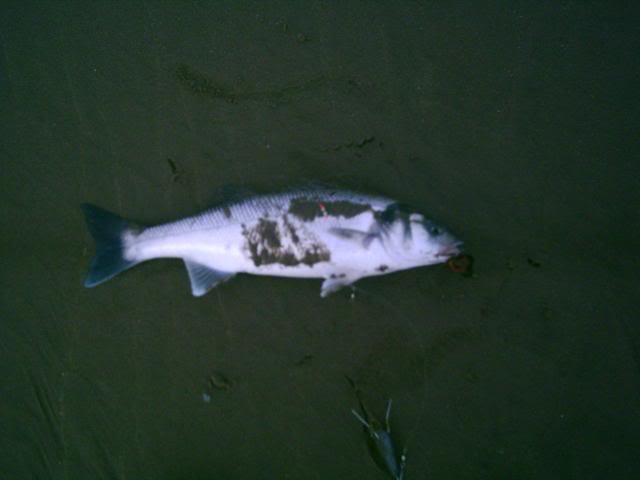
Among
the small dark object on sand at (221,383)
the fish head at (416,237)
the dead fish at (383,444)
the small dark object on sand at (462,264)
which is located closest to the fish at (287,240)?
the fish head at (416,237)

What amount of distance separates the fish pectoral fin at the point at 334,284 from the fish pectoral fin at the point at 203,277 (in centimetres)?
79

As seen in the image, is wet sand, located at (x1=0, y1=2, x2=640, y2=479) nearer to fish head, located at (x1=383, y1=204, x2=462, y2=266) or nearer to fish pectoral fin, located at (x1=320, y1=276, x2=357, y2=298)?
fish pectoral fin, located at (x1=320, y1=276, x2=357, y2=298)

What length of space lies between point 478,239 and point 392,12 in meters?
2.21

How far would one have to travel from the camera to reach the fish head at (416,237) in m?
3.04

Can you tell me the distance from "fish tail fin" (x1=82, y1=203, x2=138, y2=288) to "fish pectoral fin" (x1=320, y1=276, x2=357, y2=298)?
65.1 inches

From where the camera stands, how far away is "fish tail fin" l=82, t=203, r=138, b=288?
3357 millimetres

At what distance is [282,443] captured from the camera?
3365 millimetres

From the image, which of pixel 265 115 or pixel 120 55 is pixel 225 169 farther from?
pixel 120 55

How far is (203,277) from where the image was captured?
3312 mm

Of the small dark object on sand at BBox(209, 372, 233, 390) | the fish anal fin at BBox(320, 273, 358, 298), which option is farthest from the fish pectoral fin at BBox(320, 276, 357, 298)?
the small dark object on sand at BBox(209, 372, 233, 390)

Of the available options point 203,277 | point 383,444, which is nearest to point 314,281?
point 203,277

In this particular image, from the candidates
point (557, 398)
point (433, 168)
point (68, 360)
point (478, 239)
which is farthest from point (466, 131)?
point (68, 360)

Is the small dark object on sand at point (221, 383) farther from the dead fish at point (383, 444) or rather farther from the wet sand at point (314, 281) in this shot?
the dead fish at point (383, 444)

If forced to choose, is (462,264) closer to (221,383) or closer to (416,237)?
(416,237)
